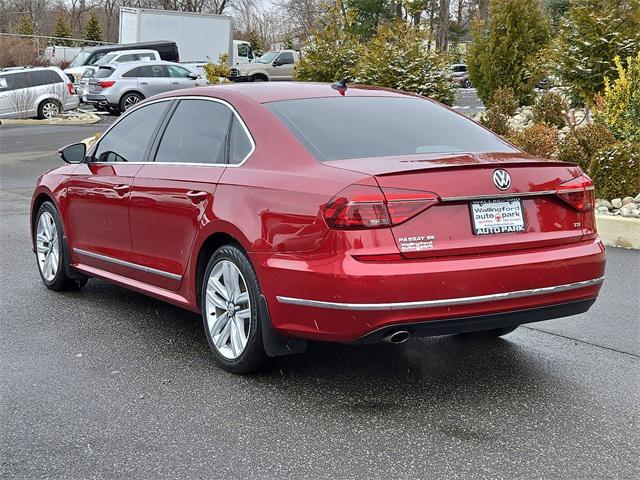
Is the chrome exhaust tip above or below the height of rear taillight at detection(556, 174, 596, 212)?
below

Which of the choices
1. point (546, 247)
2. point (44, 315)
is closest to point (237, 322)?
point (546, 247)

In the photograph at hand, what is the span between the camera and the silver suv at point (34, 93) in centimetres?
2686

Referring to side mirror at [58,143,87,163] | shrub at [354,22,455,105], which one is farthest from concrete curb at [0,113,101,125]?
side mirror at [58,143,87,163]

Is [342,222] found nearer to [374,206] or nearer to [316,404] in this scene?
[374,206]

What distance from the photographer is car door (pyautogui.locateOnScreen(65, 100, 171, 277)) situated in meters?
5.70

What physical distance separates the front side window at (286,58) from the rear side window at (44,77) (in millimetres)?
11542

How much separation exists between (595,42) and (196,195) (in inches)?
509

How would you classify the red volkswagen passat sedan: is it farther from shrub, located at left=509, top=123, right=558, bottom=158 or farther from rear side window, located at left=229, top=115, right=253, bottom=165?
shrub, located at left=509, top=123, right=558, bottom=158

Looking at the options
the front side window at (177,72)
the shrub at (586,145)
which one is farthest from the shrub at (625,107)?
the front side window at (177,72)

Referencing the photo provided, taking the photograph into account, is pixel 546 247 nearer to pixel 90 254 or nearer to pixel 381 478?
pixel 381 478

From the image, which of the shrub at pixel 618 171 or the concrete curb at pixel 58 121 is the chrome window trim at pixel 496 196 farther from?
the concrete curb at pixel 58 121

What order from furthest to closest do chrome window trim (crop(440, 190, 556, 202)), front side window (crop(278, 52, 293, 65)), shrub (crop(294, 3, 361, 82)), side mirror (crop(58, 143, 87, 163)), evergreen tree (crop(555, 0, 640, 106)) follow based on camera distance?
1. front side window (crop(278, 52, 293, 65))
2. shrub (crop(294, 3, 361, 82))
3. evergreen tree (crop(555, 0, 640, 106))
4. side mirror (crop(58, 143, 87, 163))
5. chrome window trim (crop(440, 190, 556, 202))

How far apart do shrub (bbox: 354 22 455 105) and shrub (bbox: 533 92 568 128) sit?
2005 mm

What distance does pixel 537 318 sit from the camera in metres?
4.29
